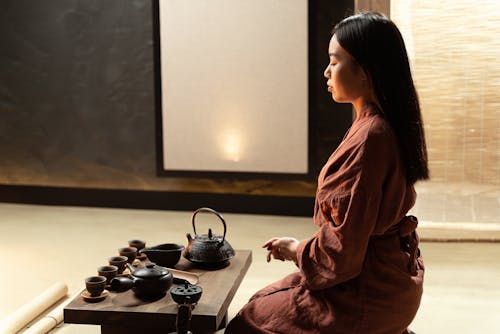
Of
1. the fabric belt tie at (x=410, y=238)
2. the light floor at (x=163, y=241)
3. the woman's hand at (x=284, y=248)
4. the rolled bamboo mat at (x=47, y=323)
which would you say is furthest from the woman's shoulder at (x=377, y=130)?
the rolled bamboo mat at (x=47, y=323)

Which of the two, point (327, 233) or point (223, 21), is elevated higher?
point (223, 21)

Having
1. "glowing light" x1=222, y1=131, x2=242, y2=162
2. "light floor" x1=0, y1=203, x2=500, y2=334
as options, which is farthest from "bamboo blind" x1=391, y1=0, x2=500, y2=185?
"glowing light" x1=222, y1=131, x2=242, y2=162

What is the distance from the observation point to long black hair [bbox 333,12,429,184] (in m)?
1.81

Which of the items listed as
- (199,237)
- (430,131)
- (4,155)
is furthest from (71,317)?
(4,155)

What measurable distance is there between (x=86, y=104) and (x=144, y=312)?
368 cm

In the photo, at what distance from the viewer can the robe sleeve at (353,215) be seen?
1745 mm

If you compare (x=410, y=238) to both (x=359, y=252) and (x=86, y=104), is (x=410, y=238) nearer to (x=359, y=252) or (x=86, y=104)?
(x=359, y=252)

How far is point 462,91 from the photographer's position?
14.0ft

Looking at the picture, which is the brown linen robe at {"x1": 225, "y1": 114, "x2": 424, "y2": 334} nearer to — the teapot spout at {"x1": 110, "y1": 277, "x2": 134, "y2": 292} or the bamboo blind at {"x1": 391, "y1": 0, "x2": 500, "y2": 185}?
the teapot spout at {"x1": 110, "y1": 277, "x2": 134, "y2": 292}

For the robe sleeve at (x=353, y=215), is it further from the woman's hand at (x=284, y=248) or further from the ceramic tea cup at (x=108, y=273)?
the ceramic tea cup at (x=108, y=273)

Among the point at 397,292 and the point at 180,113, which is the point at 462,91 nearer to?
the point at 180,113

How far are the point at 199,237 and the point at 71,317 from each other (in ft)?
2.00

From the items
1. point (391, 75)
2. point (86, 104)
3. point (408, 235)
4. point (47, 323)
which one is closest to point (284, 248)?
point (408, 235)

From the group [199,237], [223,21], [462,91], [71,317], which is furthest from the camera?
[223,21]
